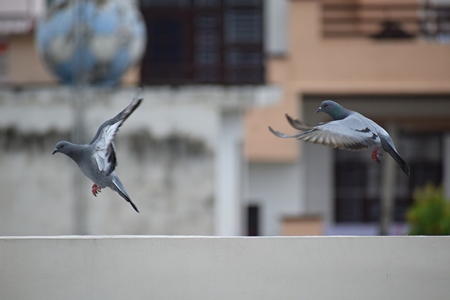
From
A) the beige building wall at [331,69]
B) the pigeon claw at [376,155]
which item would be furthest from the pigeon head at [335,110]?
the beige building wall at [331,69]

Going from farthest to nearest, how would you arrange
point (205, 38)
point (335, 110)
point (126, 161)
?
point (205, 38)
point (126, 161)
point (335, 110)

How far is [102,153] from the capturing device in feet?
26.3

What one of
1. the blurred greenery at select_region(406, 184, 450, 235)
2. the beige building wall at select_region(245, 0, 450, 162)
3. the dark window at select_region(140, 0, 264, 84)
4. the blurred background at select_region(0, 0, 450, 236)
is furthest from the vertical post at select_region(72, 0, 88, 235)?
the dark window at select_region(140, 0, 264, 84)

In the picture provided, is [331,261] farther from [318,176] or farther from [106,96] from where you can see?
[318,176]

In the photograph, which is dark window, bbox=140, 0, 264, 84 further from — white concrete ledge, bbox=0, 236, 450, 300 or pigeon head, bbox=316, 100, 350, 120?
white concrete ledge, bbox=0, 236, 450, 300

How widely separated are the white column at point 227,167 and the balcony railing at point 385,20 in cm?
837

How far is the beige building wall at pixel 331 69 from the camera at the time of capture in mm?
24031

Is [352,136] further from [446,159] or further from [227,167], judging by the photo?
[446,159]

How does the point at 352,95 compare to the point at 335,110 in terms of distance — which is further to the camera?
the point at 352,95

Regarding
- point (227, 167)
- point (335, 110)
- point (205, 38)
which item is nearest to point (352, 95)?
point (205, 38)

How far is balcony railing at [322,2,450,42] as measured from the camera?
959 inches

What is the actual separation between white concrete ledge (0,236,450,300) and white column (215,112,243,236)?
7.51 metres

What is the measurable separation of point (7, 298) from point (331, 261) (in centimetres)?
164

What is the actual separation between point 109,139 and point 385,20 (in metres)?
17.2
